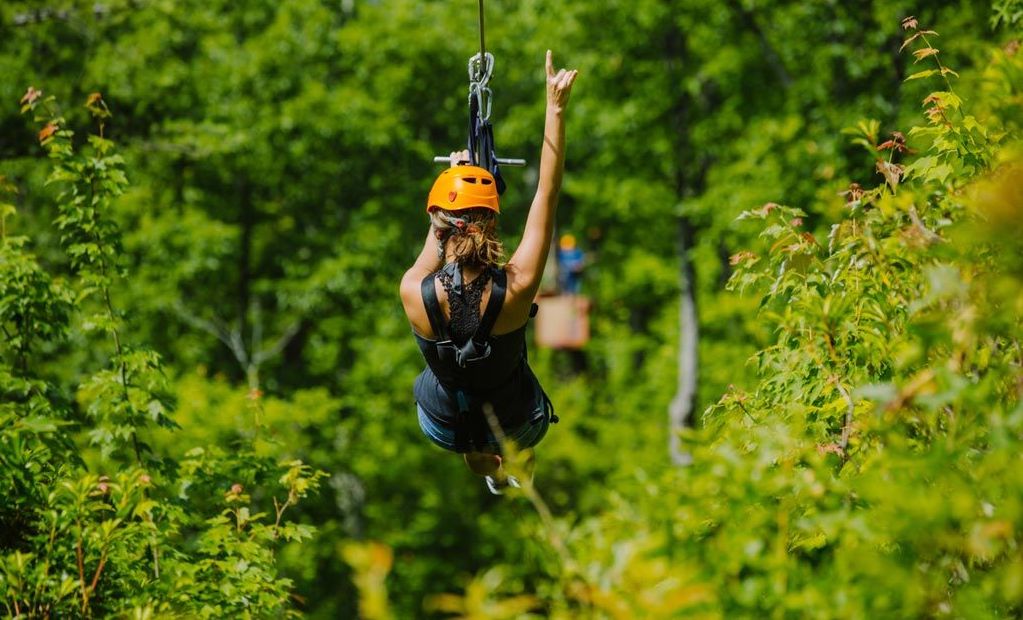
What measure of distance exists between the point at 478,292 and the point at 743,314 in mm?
16629

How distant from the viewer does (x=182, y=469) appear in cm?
505

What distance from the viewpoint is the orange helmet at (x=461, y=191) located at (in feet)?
13.8

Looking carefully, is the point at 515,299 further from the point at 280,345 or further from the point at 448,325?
the point at 280,345

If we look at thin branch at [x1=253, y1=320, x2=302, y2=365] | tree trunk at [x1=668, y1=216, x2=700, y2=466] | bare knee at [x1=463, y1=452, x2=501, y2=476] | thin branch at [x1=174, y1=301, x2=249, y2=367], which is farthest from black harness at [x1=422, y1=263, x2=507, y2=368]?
thin branch at [x1=253, y1=320, x2=302, y2=365]

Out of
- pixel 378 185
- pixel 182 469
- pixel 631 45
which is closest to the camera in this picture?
pixel 182 469

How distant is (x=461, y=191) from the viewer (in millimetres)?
4215

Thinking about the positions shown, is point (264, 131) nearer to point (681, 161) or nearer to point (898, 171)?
point (681, 161)

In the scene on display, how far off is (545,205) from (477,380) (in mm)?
861

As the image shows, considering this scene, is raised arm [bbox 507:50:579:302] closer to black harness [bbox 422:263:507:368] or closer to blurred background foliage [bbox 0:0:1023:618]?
black harness [bbox 422:263:507:368]

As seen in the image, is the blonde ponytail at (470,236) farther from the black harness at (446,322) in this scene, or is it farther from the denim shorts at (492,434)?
the denim shorts at (492,434)

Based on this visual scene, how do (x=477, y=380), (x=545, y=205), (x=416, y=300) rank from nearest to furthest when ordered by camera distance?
1. (x=545, y=205)
2. (x=416, y=300)
3. (x=477, y=380)

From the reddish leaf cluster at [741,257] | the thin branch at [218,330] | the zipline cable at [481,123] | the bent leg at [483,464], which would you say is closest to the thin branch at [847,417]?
the reddish leaf cluster at [741,257]

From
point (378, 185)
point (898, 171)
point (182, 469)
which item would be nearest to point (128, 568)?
point (182, 469)

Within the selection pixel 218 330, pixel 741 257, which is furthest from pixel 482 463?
pixel 218 330
